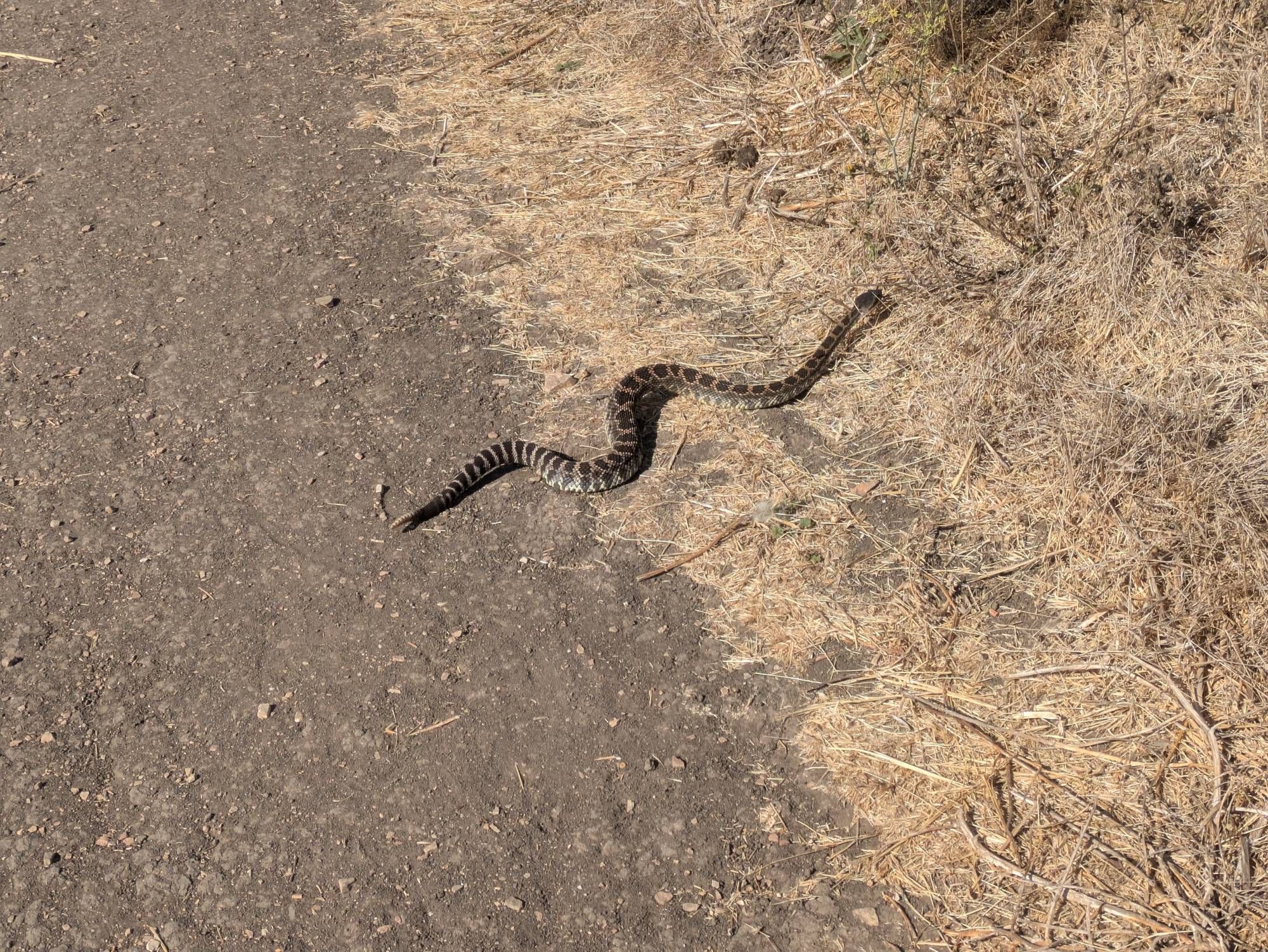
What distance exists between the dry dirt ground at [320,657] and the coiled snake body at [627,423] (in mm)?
156

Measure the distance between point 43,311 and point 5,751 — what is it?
387 centimetres

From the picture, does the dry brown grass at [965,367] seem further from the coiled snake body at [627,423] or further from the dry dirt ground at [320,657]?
the dry dirt ground at [320,657]

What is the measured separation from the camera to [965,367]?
6836 millimetres

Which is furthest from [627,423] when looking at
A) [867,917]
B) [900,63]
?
[900,63]

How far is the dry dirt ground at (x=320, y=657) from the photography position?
15.5 feet

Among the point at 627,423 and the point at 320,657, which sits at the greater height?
the point at 627,423

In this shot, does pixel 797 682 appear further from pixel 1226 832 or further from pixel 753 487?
pixel 1226 832

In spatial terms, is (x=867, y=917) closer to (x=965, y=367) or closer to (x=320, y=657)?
(x=320, y=657)

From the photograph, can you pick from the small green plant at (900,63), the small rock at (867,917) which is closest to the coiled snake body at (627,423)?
the small green plant at (900,63)

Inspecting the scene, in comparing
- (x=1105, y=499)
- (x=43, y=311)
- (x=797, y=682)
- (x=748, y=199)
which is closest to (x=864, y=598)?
(x=797, y=682)

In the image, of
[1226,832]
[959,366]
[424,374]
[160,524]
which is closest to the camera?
[1226,832]

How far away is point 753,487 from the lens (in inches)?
259

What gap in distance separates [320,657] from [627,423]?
232 cm

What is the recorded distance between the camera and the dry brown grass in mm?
4809
